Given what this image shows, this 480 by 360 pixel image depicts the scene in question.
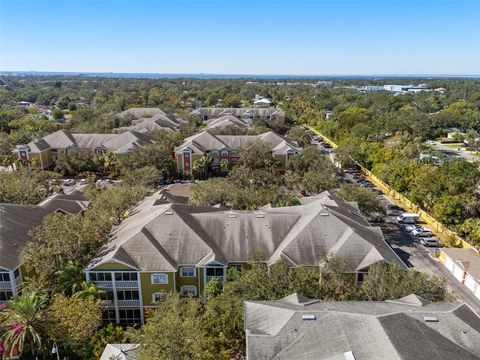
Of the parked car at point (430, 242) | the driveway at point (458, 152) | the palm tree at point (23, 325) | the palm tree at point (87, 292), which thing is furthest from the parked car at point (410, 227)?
the driveway at point (458, 152)

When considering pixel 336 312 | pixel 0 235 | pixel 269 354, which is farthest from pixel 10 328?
pixel 336 312

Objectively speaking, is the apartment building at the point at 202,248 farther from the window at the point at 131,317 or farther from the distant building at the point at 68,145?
the distant building at the point at 68,145

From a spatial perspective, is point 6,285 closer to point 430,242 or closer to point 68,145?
point 430,242

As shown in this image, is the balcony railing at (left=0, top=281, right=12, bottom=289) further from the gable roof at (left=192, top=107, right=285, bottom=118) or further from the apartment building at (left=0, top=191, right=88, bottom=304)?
the gable roof at (left=192, top=107, right=285, bottom=118)

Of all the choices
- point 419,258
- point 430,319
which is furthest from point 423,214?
point 430,319

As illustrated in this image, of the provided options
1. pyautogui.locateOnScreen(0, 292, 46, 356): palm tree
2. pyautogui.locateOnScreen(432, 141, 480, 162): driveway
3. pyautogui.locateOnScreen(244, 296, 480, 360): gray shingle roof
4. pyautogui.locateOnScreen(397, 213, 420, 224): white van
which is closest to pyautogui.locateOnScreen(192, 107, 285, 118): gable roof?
pyautogui.locateOnScreen(432, 141, 480, 162): driveway

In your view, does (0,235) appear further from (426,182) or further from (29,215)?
(426,182)
